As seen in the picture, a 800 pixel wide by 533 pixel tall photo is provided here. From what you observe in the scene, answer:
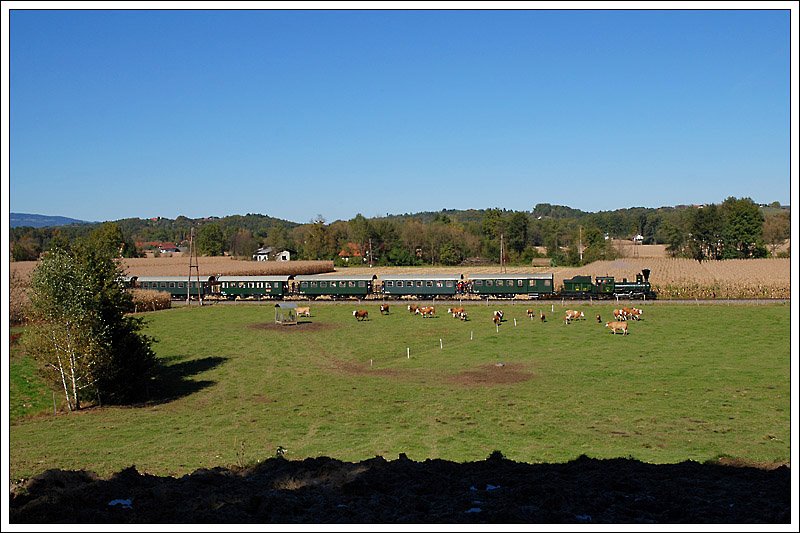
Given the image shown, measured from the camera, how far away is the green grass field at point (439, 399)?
18.4 m

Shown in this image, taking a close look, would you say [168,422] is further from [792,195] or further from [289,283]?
[289,283]

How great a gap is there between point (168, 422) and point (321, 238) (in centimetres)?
10813

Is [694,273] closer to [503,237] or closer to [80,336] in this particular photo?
[503,237]

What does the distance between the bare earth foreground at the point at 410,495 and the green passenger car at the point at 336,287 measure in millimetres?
53437

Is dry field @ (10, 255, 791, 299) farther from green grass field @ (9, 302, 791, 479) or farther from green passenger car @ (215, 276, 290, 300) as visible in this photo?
green grass field @ (9, 302, 791, 479)

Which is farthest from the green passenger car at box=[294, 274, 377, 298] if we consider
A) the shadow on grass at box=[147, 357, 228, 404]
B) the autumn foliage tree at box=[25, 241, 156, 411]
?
the autumn foliage tree at box=[25, 241, 156, 411]

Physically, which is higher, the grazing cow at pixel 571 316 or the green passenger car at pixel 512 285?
the green passenger car at pixel 512 285

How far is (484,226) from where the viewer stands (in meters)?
130

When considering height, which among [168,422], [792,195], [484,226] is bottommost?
[168,422]

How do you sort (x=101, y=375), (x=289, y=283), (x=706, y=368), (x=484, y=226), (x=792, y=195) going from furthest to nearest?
(x=484, y=226)
(x=289, y=283)
(x=706, y=368)
(x=101, y=375)
(x=792, y=195)

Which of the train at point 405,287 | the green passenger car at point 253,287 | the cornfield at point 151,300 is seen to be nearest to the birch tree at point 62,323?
the train at point 405,287

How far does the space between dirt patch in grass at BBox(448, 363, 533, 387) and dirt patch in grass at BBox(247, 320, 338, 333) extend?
1733 cm

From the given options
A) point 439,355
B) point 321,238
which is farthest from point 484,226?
point 439,355

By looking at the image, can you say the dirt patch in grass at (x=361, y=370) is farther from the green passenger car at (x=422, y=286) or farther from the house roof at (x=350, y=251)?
the house roof at (x=350, y=251)
